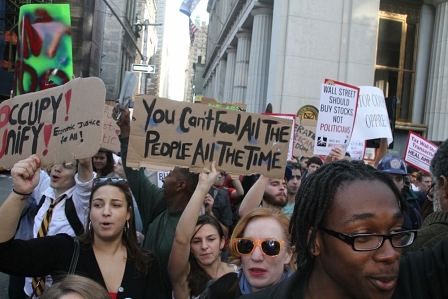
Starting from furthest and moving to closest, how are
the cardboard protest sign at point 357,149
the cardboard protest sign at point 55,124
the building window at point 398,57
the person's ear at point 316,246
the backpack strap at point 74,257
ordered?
the building window at point 398,57, the cardboard protest sign at point 357,149, the cardboard protest sign at point 55,124, the backpack strap at point 74,257, the person's ear at point 316,246

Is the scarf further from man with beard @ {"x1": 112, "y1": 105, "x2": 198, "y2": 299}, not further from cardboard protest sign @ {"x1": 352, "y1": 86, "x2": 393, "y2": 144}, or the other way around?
cardboard protest sign @ {"x1": 352, "y1": 86, "x2": 393, "y2": 144}

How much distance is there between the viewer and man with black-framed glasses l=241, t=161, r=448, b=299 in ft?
4.70

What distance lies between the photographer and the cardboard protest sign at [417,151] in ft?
20.8

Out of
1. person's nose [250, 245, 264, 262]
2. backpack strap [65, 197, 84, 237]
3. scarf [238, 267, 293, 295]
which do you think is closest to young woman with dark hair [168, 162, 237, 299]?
scarf [238, 267, 293, 295]

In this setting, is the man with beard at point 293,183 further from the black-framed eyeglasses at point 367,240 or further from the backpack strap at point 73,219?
the black-framed eyeglasses at point 367,240

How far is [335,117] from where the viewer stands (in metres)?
5.52

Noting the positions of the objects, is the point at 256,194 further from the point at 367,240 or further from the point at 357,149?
the point at 357,149

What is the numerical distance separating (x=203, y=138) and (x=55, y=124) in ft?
3.36

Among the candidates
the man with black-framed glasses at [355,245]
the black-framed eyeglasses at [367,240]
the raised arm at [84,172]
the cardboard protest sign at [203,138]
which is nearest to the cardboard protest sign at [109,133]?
the raised arm at [84,172]

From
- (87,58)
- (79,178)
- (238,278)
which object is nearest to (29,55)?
(79,178)

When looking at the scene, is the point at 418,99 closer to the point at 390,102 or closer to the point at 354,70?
the point at 354,70

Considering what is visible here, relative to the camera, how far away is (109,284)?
2666 millimetres

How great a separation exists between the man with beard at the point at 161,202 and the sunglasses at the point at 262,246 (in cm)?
80

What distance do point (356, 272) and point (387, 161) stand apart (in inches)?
157
